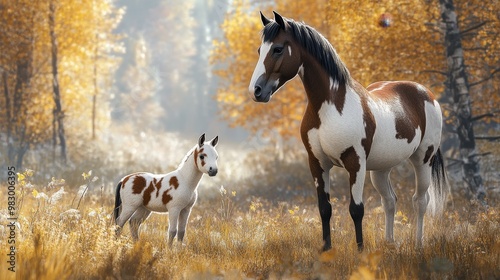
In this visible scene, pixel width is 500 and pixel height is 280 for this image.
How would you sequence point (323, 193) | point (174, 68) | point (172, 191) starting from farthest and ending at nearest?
point (174, 68)
point (172, 191)
point (323, 193)

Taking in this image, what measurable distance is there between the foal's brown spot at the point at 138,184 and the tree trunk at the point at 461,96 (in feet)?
23.7

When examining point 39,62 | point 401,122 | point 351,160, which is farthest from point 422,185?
point 39,62

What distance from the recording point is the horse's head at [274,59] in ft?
19.1

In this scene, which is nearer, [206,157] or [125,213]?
[206,157]

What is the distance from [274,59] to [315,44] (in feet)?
1.79

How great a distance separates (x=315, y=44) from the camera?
614cm

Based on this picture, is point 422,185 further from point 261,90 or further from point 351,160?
point 261,90

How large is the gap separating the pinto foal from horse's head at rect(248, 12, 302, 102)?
1526 millimetres

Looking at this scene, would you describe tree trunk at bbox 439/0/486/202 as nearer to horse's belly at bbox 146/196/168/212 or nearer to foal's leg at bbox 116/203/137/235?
horse's belly at bbox 146/196/168/212

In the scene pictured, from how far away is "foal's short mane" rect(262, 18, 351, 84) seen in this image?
19.5ft

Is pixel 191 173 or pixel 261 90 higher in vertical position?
pixel 261 90

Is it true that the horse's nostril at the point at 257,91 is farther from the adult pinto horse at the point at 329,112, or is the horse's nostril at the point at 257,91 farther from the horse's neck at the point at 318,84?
the horse's neck at the point at 318,84

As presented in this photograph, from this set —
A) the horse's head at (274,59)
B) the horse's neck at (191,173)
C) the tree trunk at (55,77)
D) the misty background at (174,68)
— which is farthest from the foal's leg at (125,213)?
the misty background at (174,68)

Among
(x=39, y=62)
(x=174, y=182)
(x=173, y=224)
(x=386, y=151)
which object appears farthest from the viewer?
(x=39, y=62)
